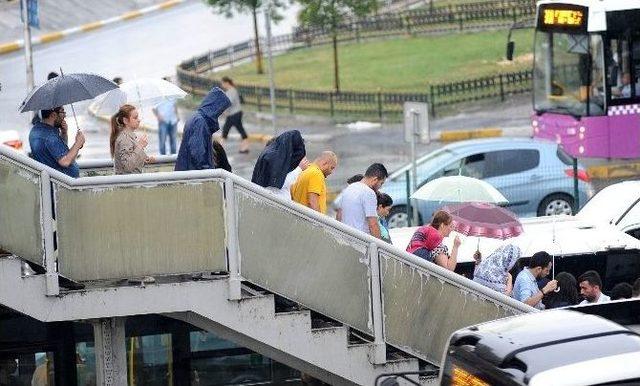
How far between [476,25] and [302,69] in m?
6.38

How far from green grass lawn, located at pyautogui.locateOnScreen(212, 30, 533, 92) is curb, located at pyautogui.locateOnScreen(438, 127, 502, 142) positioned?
4.47 m

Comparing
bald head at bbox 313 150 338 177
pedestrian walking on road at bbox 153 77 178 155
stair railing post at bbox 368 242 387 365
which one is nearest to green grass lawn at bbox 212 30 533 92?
pedestrian walking on road at bbox 153 77 178 155

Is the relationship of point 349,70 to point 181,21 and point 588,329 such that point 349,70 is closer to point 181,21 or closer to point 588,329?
point 181,21

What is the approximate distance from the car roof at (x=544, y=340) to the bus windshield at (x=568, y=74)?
1891 centimetres

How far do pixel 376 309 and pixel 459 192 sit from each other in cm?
427

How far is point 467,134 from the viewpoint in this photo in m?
33.6

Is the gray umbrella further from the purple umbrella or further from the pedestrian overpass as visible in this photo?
the purple umbrella

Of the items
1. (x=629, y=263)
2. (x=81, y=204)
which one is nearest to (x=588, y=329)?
(x=81, y=204)

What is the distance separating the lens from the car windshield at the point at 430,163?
23.6m

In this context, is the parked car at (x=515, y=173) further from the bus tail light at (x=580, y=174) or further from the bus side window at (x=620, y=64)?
the bus side window at (x=620, y=64)

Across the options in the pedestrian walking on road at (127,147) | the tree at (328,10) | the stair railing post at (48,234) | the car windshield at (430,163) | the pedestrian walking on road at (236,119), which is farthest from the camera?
the tree at (328,10)

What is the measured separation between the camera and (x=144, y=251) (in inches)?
486

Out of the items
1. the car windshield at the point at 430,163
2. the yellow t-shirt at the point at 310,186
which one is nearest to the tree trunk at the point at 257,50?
the car windshield at the point at 430,163

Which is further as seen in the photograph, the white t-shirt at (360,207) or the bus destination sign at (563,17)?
the bus destination sign at (563,17)
